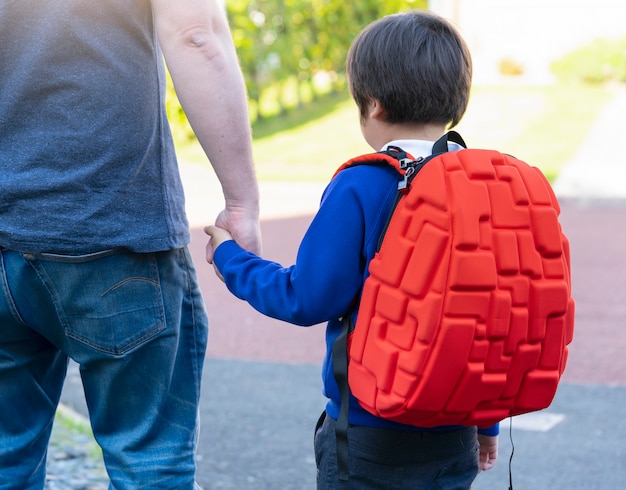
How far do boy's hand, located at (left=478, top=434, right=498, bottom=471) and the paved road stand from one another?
5.26 ft

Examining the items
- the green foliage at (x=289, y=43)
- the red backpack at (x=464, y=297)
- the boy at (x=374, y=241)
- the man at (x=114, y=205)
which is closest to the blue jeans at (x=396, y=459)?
the boy at (x=374, y=241)

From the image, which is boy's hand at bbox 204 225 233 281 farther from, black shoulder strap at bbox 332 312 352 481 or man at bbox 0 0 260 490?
black shoulder strap at bbox 332 312 352 481

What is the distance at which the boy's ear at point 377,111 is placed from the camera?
2.04 m

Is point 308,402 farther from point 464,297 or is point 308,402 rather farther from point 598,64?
point 598,64

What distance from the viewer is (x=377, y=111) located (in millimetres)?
2041

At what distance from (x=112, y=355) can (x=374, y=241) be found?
0.64 meters

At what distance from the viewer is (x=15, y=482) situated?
226 cm

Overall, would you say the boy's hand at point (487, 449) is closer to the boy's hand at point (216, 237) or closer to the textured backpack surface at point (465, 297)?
the textured backpack surface at point (465, 297)

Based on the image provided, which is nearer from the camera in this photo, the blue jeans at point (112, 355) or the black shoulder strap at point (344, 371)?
the black shoulder strap at point (344, 371)

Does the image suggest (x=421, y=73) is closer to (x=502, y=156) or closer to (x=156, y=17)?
(x=502, y=156)

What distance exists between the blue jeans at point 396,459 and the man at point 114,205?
371mm

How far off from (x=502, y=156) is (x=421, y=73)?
26 centimetres

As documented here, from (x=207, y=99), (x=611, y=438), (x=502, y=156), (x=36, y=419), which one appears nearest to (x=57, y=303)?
(x=36, y=419)

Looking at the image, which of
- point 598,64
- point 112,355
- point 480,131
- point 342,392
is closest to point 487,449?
point 342,392
